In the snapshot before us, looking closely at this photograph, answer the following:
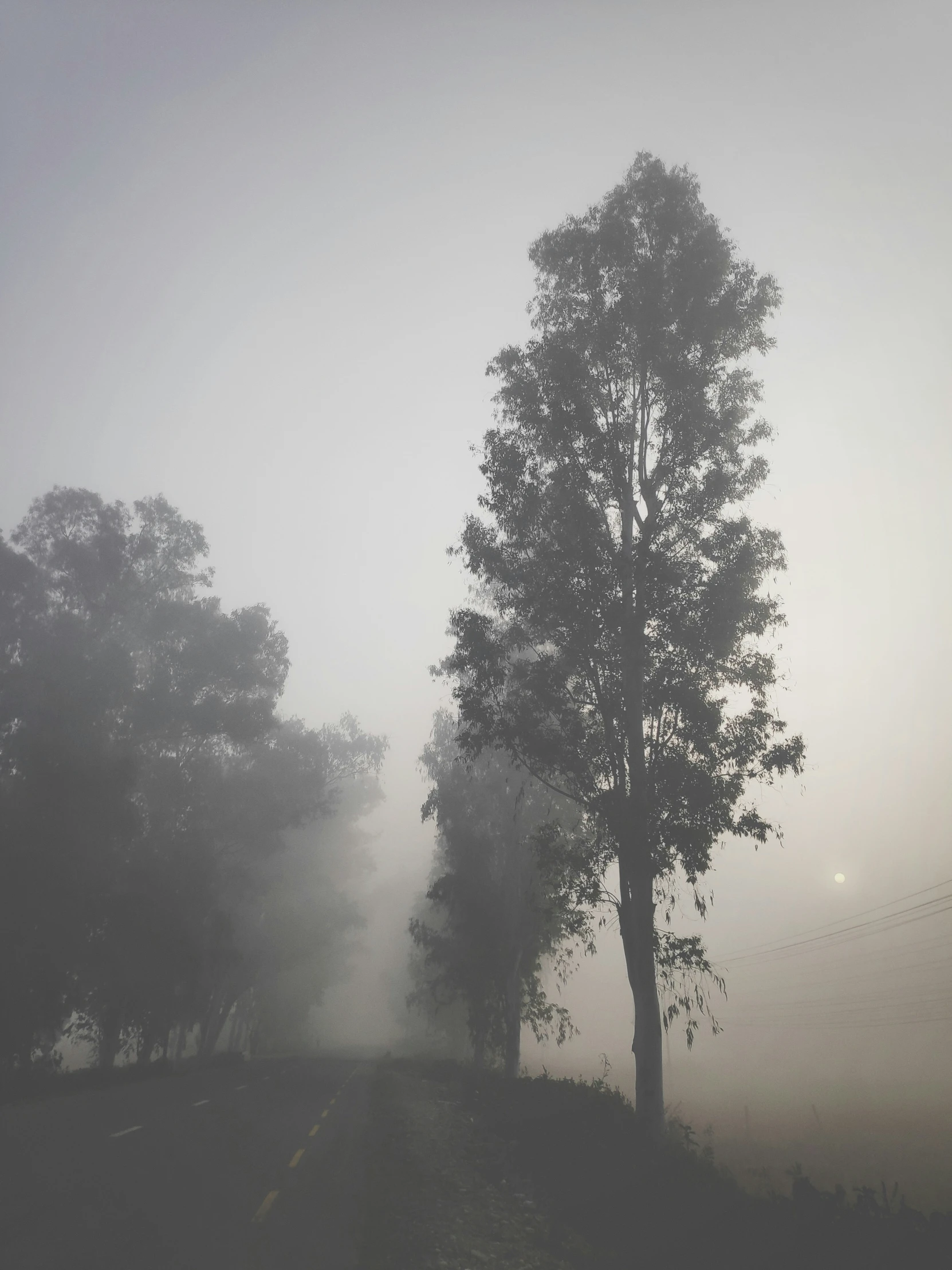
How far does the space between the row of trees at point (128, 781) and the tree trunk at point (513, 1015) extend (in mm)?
13104

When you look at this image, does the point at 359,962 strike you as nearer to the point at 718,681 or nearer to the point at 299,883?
the point at 299,883

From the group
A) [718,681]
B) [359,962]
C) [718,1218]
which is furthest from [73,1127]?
[359,962]

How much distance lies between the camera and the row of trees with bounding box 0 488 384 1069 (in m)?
22.5

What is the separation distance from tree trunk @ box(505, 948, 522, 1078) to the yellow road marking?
19718mm

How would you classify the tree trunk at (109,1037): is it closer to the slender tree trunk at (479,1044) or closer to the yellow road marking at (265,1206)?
the slender tree trunk at (479,1044)

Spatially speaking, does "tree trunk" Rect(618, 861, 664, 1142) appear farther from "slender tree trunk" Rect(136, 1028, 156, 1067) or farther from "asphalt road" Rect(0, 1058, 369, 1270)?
"slender tree trunk" Rect(136, 1028, 156, 1067)

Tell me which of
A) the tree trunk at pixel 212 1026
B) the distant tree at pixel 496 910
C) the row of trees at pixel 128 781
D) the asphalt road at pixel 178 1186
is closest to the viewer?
the asphalt road at pixel 178 1186

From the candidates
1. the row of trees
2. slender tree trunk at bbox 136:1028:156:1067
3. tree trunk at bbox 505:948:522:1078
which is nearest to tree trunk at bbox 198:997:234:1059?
the row of trees

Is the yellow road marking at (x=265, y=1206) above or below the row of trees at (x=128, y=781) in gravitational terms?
below

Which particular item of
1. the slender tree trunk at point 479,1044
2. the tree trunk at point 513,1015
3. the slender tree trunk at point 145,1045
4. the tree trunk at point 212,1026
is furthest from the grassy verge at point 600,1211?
the tree trunk at point 212,1026

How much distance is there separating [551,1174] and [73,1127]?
8.84 m

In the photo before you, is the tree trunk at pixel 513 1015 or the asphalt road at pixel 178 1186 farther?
the tree trunk at pixel 513 1015

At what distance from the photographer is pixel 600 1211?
337 inches

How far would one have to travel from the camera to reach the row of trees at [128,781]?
22531 mm
